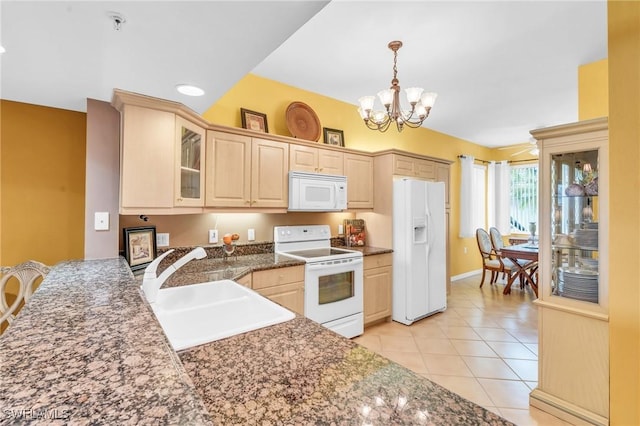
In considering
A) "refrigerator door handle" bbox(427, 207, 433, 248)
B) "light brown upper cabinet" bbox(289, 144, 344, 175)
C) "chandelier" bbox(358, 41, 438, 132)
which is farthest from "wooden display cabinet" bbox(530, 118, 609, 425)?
"light brown upper cabinet" bbox(289, 144, 344, 175)

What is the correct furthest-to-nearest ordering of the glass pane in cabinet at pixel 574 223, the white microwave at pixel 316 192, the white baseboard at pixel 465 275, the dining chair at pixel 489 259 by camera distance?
the white baseboard at pixel 465 275, the dining chair at pixel 489 259, the white microwave at pixel 316 192, the glass pane in cabinet at pixel 574 223

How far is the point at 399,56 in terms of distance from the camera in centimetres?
264

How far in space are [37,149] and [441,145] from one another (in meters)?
5.33

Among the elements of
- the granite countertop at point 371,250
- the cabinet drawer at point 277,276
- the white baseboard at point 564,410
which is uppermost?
the granite countertop at point 371,250

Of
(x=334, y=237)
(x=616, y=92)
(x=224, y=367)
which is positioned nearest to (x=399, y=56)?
→ (x=616, y=92)

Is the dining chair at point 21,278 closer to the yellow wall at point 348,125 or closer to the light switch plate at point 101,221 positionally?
the light switch plate at point 101,221

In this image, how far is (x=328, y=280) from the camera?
9.24 ft

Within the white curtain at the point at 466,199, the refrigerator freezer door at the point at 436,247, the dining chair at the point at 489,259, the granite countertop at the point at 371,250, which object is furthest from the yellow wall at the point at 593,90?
the white curtain at the point at 466,199

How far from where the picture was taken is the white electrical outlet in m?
2.47

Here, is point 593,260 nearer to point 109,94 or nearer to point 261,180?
point 261,180

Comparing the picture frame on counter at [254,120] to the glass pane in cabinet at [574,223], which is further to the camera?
the picture frame on counter at [254,120]

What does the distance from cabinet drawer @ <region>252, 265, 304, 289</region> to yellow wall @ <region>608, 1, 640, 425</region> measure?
2.04 meters

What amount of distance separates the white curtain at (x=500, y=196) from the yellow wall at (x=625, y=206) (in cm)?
513

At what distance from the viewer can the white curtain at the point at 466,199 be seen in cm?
546
